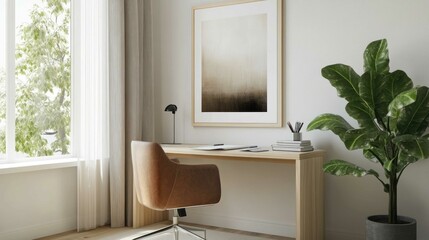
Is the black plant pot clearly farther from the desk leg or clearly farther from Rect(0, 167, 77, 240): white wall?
Rect(0, 167, 77, 240): white wall

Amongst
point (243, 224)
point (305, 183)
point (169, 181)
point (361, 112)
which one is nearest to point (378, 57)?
point (361, 112)

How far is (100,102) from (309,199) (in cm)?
198

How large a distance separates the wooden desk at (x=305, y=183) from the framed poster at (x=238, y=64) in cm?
58

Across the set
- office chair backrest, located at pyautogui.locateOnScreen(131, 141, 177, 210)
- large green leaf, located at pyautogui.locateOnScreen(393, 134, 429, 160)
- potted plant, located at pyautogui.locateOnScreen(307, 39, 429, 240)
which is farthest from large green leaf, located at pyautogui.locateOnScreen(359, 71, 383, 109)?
office chair backrest, located at pyautogui.locateOnScreen(131, 141, 177, 210)

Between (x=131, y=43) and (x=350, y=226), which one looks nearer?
(x=350, y=226)

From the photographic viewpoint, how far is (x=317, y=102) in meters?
3.71

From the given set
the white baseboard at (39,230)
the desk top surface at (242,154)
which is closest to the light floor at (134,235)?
the white baseboard at (39,230)

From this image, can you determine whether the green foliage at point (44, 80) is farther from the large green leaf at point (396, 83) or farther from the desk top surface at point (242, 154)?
the large green leaf at point (396, 83)

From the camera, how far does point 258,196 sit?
4.01 m

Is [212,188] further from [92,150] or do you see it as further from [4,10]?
[4,10]

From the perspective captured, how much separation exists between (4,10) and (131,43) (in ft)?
3.52

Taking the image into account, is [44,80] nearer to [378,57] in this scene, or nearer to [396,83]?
[378,57]

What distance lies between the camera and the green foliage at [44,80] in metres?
3.78

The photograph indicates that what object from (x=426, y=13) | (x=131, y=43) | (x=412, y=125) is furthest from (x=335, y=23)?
(x=131, y=43)
